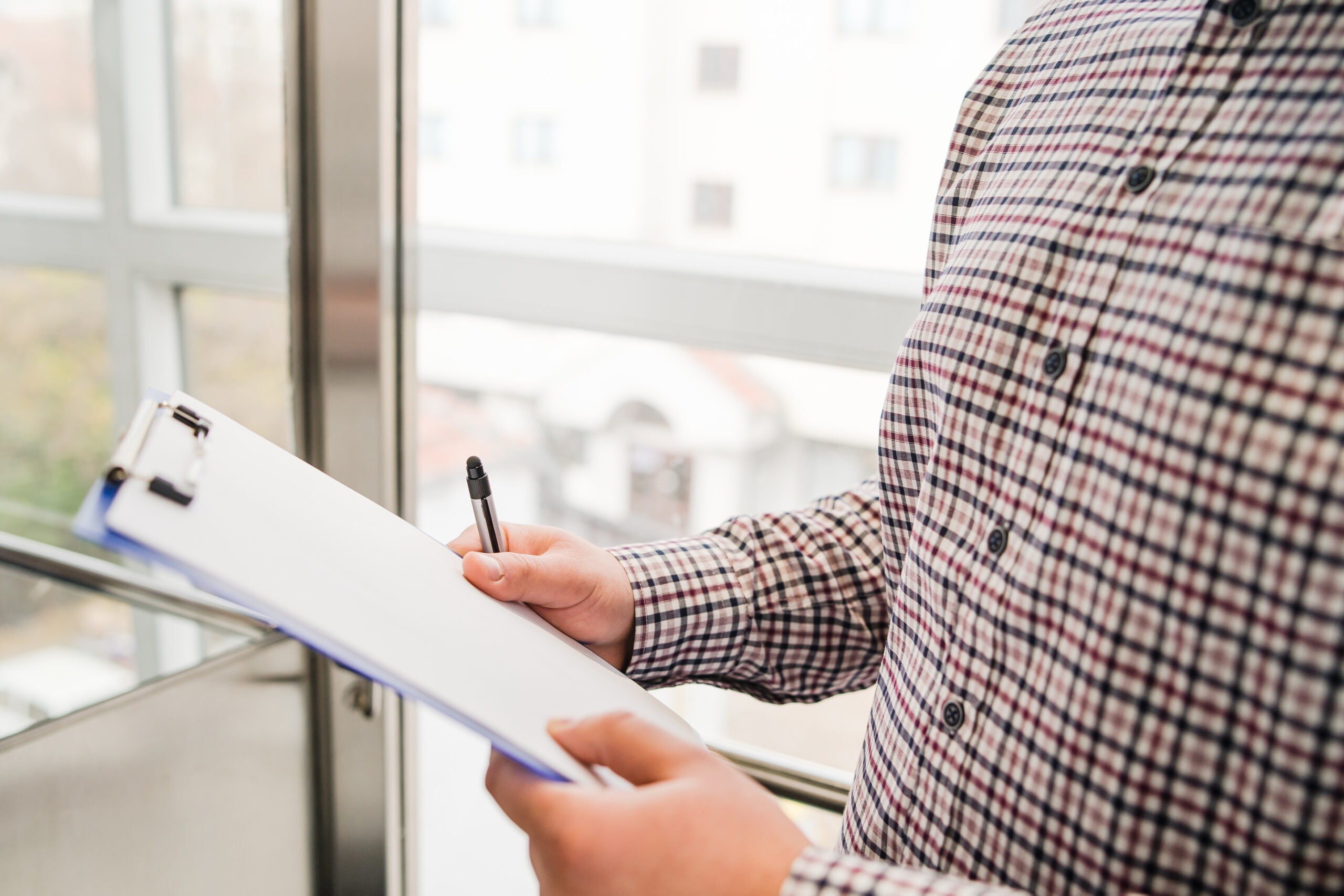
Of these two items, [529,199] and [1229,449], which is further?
[529,199]

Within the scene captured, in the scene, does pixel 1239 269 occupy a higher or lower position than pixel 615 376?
higher

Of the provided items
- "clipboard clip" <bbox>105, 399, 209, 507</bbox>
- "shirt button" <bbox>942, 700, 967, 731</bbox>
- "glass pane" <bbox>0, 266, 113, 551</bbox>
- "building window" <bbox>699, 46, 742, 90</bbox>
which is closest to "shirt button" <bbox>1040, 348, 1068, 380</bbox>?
"shirt button" <bbox>942, 700, 967, 731</bbox>

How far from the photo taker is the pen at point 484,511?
611 millimetres

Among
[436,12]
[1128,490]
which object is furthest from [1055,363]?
[436,12]

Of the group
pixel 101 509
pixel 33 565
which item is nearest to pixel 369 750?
pixel 33 565

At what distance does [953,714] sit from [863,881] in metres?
0.13

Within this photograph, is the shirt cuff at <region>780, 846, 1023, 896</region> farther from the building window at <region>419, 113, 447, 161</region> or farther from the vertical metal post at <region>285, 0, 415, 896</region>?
the building window at <region>419, 113, 447, 161</region>

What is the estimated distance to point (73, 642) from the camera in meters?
1.40

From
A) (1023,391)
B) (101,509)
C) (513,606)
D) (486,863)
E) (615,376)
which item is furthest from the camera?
(486,863)

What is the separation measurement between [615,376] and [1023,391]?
2.54 feet

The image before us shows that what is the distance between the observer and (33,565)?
4.47ft

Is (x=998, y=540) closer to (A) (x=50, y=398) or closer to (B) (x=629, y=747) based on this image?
(B) (x=629, y=747)

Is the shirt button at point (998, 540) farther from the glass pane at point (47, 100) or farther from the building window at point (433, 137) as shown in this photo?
the glass pane at point (47, 100)

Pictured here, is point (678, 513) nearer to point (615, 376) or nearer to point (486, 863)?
point (615, 376)
